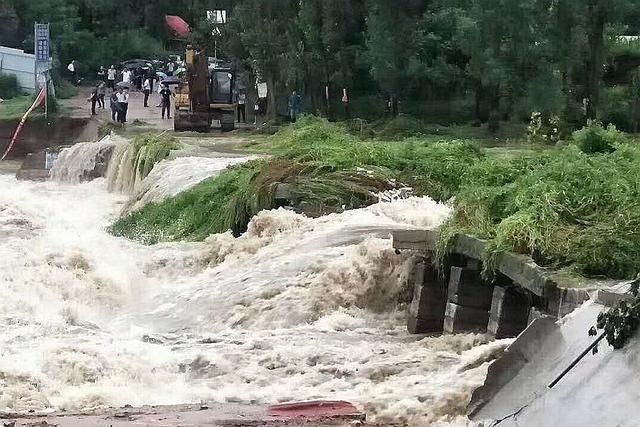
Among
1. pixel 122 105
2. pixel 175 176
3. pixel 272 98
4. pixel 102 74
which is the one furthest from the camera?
pixel 102 74

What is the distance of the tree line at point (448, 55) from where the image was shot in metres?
29.9

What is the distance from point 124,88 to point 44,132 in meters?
3.22

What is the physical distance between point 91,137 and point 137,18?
817 inches

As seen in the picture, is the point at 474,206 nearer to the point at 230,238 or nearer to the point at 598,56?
the point at 230,238

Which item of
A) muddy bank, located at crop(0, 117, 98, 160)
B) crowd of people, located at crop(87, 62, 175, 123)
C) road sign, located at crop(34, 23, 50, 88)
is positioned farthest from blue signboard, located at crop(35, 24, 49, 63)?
crowd of people, located at crop(87, 62, 175, 123)

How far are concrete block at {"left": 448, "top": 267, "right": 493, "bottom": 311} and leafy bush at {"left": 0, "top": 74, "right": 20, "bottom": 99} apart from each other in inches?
1570

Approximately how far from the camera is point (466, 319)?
11.6 metres

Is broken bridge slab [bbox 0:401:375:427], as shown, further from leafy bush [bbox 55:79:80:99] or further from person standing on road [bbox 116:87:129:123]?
leafy bush [bbox 55:79:80:99]

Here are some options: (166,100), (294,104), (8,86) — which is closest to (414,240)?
(294,104)

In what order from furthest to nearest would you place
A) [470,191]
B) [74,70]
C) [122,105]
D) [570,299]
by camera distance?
[74,70], [122,105], [470,191], [570,299]

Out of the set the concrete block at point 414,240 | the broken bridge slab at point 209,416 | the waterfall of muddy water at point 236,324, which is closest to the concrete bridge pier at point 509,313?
the waterfall of muddy water at point 236,324

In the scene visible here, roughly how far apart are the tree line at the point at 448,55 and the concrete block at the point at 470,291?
17422 millimetres

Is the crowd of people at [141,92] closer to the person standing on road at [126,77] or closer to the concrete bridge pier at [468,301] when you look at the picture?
the person standing on road at [126,77]

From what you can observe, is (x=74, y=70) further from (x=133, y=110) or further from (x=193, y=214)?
(x=193, y=214)
